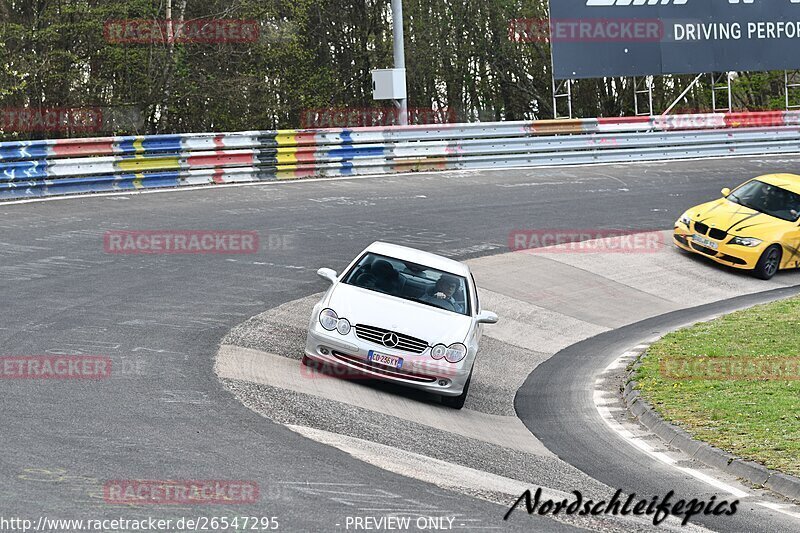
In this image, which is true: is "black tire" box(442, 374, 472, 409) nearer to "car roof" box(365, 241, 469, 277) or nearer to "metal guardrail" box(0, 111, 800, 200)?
"car roof" box(365, 241, 469, 277)

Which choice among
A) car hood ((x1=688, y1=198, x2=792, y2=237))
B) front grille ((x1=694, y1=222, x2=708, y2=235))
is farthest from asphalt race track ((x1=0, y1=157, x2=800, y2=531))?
car hood ((x1=688, y1=198, x2=792, y2=237))

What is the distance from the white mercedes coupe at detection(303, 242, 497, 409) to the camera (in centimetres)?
1085

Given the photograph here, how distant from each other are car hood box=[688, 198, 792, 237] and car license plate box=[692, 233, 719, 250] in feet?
0.92

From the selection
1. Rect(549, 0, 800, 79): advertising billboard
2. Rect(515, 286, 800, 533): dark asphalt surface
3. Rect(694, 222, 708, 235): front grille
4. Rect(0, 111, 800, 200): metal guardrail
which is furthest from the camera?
Rect(549, 0, 800, 79): advertising billboard

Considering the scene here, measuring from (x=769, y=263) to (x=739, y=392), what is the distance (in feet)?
28.2

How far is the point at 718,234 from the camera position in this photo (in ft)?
64.1

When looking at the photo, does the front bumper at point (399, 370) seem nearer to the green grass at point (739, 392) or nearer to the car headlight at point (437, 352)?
the car headlight at point (437, 352)

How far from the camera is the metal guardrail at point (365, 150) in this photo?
71.1 ft

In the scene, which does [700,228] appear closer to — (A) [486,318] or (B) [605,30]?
(A) [486,318]

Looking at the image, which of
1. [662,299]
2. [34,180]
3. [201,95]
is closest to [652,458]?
[662,299]

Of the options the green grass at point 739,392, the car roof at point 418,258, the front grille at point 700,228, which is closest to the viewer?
the green grass at point 739,392

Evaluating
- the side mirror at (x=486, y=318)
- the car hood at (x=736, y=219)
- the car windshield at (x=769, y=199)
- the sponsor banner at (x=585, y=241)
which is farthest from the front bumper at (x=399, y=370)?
the car windshield at (x=769, y=199)

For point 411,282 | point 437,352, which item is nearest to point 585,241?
point 411,282

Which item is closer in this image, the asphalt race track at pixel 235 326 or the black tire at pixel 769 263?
the asphalt race track at pixel 235 326
